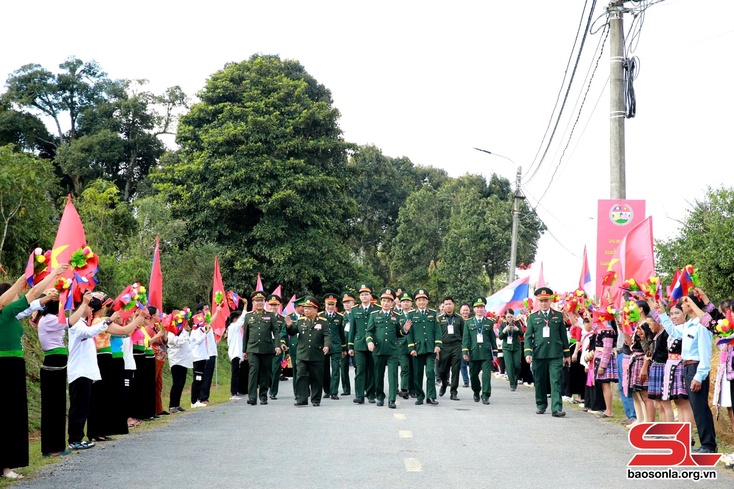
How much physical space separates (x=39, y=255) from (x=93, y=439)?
12.0ft

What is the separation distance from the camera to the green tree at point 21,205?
59.3ft

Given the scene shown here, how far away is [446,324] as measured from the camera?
2041 cm

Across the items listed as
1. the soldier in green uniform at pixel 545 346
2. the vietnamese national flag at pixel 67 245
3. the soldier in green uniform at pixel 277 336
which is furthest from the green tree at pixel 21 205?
the soldier in green uniform at pixel 545 346

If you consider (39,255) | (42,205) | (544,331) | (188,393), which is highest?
(42,205)

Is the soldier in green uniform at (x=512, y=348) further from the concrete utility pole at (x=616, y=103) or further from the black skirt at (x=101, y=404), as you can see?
the black skirt at (x=101, y=404)

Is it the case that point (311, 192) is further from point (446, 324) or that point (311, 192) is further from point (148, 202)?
point (446, 324)

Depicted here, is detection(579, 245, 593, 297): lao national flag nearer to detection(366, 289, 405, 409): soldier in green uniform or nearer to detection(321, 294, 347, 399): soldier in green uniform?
detection(366, 289, 405, 409): soldier in green uniform

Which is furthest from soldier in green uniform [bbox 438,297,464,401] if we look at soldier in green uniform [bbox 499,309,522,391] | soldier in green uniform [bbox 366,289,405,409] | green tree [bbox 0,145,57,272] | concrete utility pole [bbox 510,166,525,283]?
concrete utility pole [bbox 510,166,525,283]

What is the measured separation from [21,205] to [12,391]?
1052cm

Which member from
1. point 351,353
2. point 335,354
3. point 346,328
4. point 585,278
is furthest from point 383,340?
point 585,278

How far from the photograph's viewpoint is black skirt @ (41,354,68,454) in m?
10.6

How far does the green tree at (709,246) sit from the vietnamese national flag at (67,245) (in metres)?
24.3

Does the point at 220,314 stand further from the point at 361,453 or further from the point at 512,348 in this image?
the point at 361,453

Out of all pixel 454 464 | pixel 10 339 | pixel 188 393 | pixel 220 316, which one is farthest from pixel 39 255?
pixel 188 393
